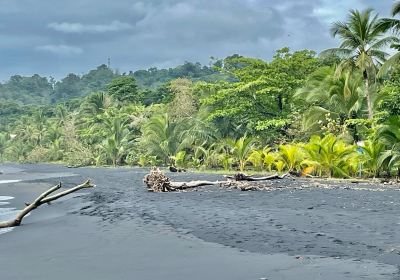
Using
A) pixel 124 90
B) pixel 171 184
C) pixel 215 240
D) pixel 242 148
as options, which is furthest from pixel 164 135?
pixel 215 240

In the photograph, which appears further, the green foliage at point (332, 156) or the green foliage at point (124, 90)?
the green foliage at point (124, 90)

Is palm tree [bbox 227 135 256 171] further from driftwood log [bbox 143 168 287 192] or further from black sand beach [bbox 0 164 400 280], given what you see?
black sand beach [bbox 0 164 400 280]

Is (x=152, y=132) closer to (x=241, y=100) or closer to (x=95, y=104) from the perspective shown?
(x=241, y=100)

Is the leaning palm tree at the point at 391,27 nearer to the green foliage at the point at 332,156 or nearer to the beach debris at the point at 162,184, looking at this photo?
the green foliage at the point at 332,156

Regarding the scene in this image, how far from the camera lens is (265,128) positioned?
37.5 metres

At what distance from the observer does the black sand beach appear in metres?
7.63

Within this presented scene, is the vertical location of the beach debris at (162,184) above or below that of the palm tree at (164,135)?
below

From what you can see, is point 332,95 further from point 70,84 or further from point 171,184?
point 70,84

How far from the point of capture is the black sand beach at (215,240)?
25.0 ft

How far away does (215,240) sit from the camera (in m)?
10.2

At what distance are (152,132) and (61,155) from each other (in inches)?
1370

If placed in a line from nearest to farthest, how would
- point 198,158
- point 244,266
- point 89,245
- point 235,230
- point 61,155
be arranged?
point 244,266, point 89,245, point 235,230, point 198,158, point 61,155

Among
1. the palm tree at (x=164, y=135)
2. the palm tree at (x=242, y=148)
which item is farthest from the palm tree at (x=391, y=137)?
the palm tree at (x=164, y=135)

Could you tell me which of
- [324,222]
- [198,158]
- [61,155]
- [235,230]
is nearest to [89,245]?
[235,230]
